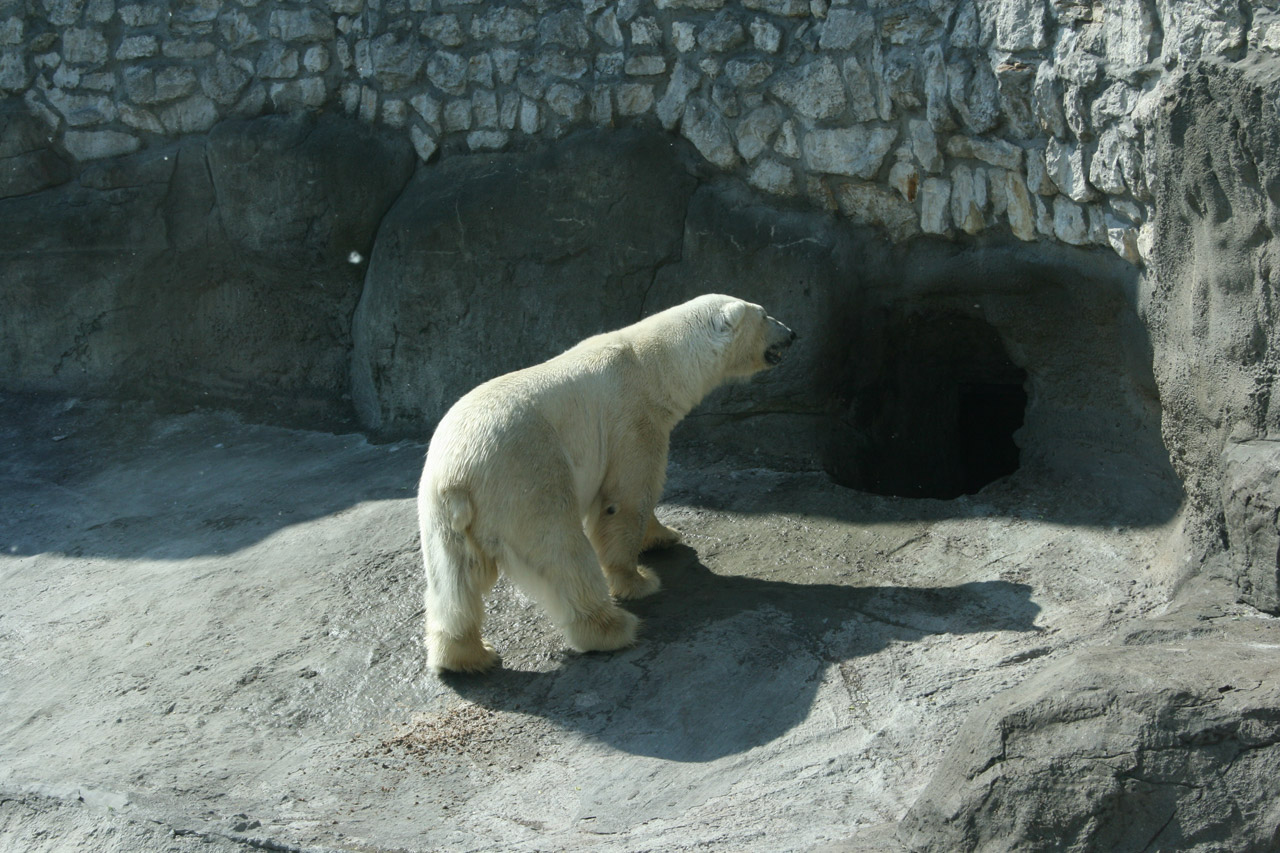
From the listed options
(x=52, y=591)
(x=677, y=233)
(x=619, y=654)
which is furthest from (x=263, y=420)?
(x=619, y=654)

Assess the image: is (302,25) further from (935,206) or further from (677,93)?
(935,206)

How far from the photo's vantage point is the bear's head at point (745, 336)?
17.7ft

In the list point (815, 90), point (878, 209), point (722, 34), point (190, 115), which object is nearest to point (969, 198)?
point (878, 209)

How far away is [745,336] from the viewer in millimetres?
5492

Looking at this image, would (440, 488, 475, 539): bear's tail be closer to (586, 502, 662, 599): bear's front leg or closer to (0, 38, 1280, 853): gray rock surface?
(0, 38, 1280, 853): gray rock surface

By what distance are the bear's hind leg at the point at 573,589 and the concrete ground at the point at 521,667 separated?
0.11 metres

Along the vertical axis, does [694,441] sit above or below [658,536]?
above

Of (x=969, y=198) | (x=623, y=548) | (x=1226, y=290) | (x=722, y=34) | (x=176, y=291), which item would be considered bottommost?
(x=623, y=548)

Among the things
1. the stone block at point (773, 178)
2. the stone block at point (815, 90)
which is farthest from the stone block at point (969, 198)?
the stone block at point (773, 178)

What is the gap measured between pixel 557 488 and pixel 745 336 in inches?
59.0

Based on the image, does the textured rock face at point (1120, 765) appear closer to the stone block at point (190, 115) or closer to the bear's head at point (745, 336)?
the bear's head at point (745, 336)

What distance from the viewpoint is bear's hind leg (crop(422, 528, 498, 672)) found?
14.3ft

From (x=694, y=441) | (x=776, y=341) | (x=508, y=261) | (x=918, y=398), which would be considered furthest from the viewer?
(x=918, y=398)

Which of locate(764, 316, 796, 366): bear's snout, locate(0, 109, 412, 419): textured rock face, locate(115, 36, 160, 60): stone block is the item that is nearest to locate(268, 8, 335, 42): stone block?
locate(0, 109, 412, 419): textured rock face
